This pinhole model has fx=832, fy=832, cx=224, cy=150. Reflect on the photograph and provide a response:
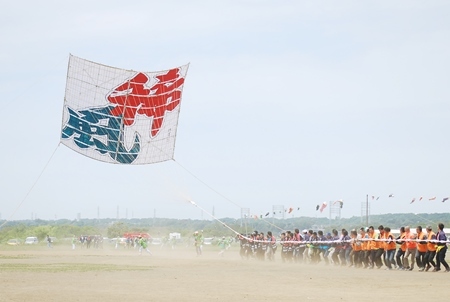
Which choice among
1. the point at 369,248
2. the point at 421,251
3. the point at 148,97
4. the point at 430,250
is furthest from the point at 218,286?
the point at 148,97

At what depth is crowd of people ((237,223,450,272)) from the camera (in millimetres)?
28922

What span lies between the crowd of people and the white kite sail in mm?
7844

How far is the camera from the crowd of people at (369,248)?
28.9 metres

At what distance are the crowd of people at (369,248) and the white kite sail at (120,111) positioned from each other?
7.84 m

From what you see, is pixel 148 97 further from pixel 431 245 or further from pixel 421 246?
pixel 431 245

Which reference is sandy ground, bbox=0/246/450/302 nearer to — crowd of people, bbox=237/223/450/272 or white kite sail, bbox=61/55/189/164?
crowd of people, bbox=237/223/450/272

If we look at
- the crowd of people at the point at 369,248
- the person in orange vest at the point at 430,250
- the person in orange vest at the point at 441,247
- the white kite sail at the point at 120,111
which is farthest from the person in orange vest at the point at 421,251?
the white kite sail at the point at 120,111

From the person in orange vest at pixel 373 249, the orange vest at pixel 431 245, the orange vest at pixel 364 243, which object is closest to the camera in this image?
the orange vest at pixel 431 245

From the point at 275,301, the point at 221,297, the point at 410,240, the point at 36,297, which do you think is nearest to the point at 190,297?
the point at 221,297

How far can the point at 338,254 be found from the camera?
35344 mm

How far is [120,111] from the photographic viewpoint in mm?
34531

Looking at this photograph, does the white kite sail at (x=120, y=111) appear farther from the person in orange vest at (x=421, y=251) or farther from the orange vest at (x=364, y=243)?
the person in orange vest at (x=421, y=251)

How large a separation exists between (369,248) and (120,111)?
11.6m

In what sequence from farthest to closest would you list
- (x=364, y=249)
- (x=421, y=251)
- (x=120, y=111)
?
(x=120, y=111), (x=364, y=249), (x=421, y=251)
